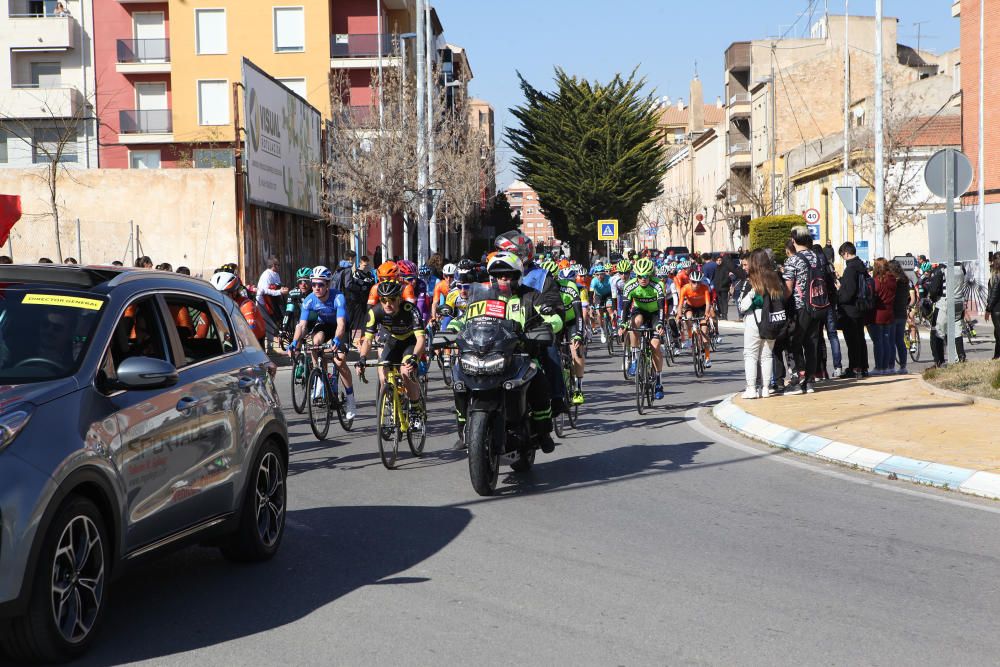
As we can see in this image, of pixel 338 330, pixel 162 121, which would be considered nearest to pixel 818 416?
pixel 338 330

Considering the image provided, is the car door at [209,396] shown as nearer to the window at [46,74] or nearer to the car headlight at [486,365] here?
the car headlight at [486,365]

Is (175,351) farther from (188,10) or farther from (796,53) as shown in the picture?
(796,53)

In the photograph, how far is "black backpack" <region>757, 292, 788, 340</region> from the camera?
14.7 m

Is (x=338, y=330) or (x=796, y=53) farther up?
(x=796, y=53)

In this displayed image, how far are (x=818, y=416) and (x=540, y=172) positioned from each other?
56.2 meters

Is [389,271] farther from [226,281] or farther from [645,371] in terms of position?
[645,371]

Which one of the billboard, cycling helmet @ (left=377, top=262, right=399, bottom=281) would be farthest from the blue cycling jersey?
the billboard

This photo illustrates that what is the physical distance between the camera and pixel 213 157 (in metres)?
53.2

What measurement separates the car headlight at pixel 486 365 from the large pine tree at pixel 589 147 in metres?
58.5

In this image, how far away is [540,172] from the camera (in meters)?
68.4

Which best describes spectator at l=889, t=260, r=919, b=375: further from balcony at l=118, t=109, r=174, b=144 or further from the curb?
balcony at l=118, t=109, r=174, b=144

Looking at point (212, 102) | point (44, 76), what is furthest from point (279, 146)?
point (44, 76)

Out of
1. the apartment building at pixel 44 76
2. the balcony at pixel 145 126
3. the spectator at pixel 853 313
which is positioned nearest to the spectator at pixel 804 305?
the spectator at pixel 853 313

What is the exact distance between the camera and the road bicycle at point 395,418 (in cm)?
1066
